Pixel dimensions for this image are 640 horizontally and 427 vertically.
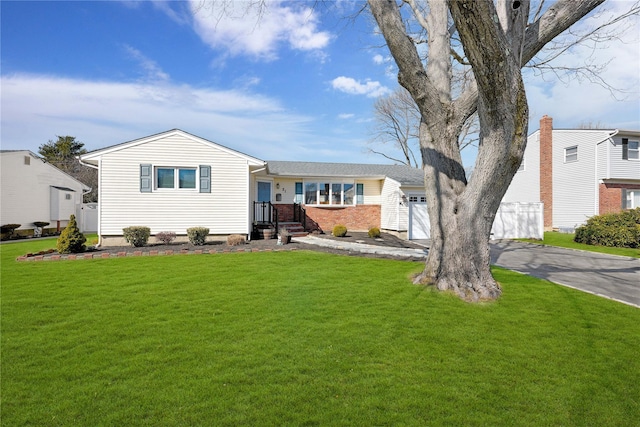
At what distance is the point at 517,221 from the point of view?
1639cm

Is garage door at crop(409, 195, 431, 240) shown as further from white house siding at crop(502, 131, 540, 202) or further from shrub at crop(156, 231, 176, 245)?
shrub at crop(156, 231, 176, 245)

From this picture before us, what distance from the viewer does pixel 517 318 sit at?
470cm

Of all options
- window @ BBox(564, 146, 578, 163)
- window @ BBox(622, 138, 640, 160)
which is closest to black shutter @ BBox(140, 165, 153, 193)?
window @ BBox(564, 146, 578, 163)

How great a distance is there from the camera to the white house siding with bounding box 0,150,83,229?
1792cm

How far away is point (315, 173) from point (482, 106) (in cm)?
1415

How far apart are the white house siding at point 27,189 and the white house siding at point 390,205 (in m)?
21.6

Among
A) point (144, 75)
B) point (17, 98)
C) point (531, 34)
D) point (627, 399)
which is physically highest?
point (144, 75)

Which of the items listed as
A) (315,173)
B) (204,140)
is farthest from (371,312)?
(315,173)

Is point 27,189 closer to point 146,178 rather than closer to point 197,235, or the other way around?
point 146,178

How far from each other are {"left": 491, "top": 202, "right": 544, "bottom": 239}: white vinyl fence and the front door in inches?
472

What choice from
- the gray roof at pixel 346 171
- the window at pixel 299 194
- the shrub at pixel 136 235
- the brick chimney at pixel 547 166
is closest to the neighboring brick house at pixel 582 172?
the brick chimney at pixel 547 166

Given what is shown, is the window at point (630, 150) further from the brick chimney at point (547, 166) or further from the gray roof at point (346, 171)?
the gray roof at point (346, 171)

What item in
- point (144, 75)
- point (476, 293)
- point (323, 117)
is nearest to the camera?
point (476, 293)

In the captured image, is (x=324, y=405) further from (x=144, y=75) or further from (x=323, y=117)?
(x=323, y=117)
